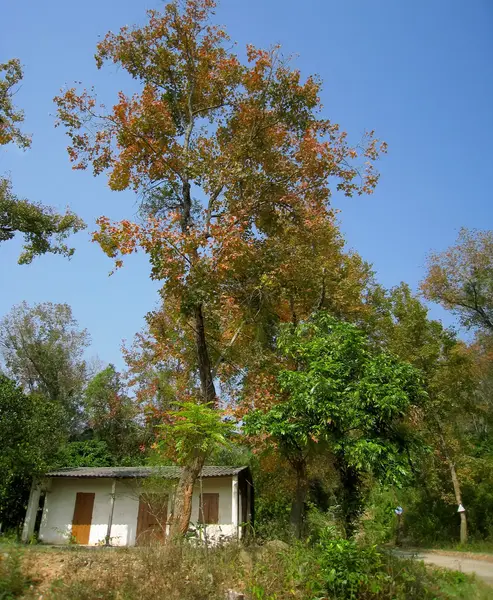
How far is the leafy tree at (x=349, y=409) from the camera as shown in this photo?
30.0 ft

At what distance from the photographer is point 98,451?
92.4 ft

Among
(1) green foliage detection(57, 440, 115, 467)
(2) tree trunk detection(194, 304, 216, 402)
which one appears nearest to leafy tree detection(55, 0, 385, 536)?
(2) tree trunk detection(194, 304, 216, 402)

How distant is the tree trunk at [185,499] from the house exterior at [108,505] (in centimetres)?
959

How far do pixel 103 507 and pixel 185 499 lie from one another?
43.2 ft

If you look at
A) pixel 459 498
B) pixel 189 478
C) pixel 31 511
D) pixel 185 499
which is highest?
pixel 459 498

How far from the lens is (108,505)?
70.7 ft

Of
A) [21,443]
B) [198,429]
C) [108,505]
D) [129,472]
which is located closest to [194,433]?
[198,429]

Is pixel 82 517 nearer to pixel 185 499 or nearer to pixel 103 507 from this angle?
pixel 103 507

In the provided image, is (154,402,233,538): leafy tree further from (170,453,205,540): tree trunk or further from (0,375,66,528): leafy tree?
(0,375,66,528): leafy tree

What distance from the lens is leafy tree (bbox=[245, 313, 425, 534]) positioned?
30.0 feet

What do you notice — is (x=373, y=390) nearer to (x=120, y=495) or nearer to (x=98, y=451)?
(x=120, y=495)

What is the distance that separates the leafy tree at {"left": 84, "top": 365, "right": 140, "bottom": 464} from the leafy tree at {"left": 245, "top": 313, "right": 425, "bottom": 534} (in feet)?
76.6

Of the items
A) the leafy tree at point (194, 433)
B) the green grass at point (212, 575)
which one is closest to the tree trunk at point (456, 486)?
the green grass at point (212, 575)

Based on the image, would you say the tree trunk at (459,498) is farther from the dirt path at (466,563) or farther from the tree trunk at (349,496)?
the tree trunk at (349,496)
